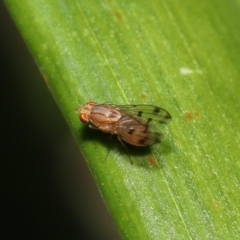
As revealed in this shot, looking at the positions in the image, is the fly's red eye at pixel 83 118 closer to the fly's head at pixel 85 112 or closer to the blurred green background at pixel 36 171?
the fly's head at pixel 85 112

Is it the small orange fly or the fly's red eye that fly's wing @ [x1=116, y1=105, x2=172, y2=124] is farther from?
the fly's red eye

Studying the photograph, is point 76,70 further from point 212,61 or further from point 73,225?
point 73,225

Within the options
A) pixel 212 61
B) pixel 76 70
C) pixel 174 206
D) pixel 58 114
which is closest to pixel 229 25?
pixel 212 61

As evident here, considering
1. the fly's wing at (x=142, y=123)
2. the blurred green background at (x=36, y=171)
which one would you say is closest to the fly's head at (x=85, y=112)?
the fly's wing at (x=142, y=123)

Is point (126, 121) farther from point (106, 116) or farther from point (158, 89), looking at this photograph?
point (158, 89)

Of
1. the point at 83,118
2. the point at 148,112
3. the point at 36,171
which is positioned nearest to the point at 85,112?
the point at 83,118
